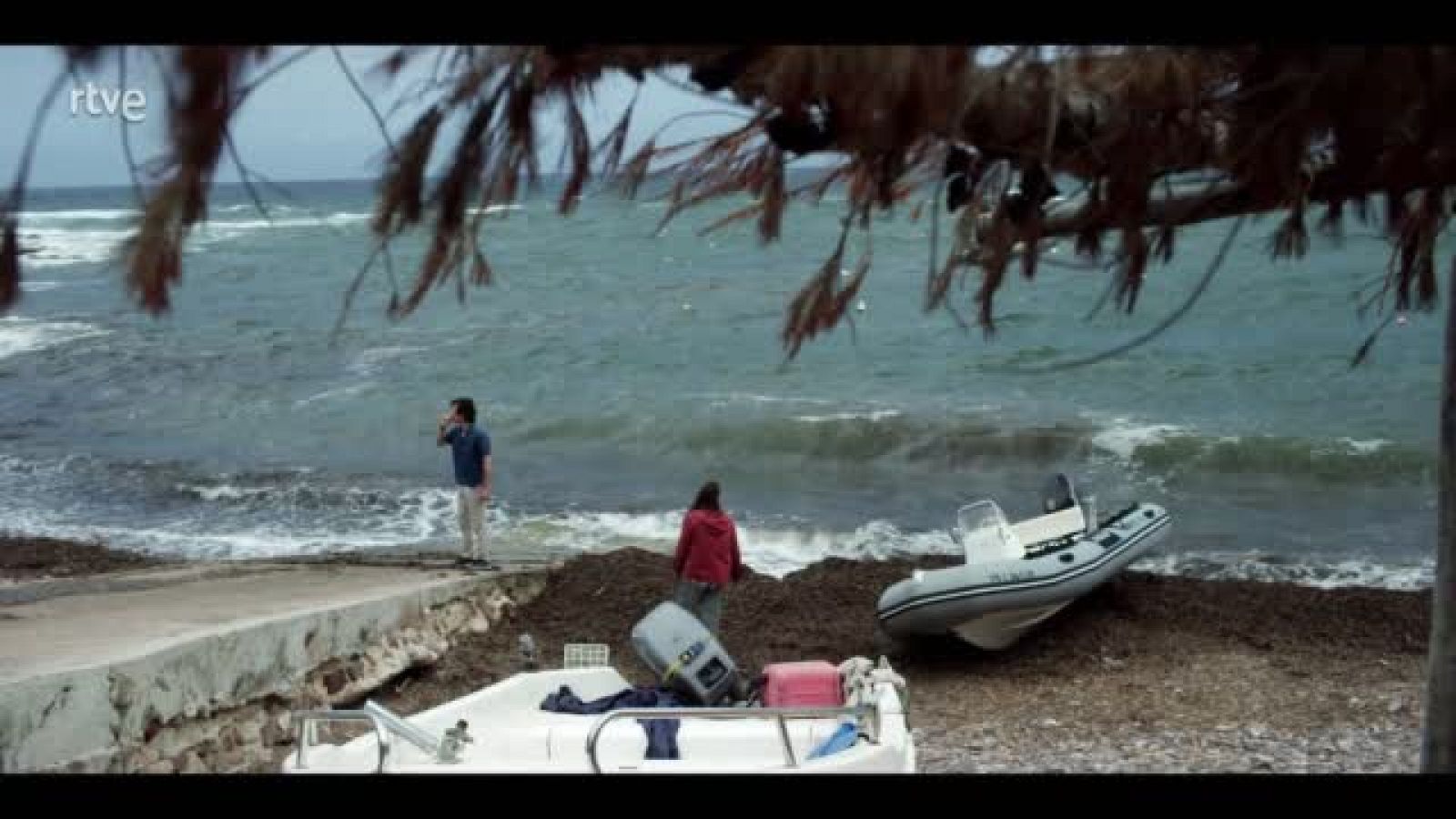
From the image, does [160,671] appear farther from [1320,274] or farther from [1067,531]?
[1320,274]

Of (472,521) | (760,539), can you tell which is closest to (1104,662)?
(472,521)

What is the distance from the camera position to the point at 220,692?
24.6 ft

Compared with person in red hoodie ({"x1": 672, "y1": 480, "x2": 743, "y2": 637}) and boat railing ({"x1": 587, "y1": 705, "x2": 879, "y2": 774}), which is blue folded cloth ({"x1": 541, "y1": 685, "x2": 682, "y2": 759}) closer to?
boat railing ({"x1": 587, "y1": 705, "x2": 879, "y2": 774})

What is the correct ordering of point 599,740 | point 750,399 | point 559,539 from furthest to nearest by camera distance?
point 750,399, point 559,539, point 599,740

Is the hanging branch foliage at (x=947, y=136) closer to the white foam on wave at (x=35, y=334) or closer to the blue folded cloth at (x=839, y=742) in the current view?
the blue folded cloth at (x=839, y=742)

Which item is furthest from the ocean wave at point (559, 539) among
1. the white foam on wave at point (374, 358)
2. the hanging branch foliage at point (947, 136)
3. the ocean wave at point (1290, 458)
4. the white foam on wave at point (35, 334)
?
the white foam on wave at point (35, 334)

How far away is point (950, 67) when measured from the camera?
3152 mm

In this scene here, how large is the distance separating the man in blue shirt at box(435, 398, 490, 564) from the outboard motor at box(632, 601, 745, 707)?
407 centimetres

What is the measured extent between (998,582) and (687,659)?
10.0 feet

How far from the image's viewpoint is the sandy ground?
27.2 feet

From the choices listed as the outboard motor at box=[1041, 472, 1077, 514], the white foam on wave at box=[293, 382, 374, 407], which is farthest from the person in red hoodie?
the white foam on wave at box=[293, 382, 374, 407]

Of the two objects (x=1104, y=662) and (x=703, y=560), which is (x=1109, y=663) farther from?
(x=703, y=560)

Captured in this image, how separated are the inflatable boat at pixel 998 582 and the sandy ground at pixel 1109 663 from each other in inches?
12.3
